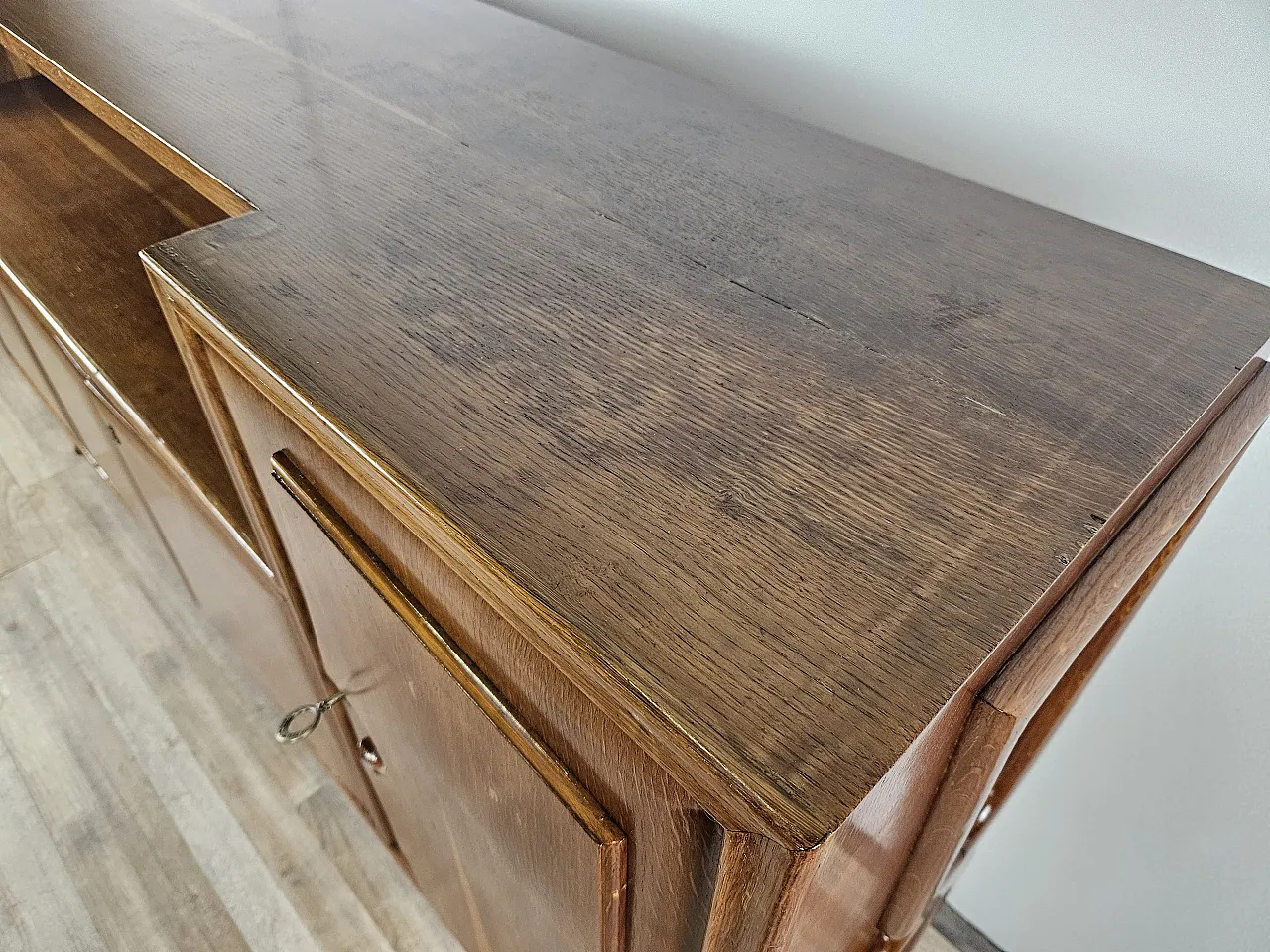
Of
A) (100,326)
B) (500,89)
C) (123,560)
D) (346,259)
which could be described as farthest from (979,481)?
(123,560)

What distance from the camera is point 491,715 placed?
369 mm

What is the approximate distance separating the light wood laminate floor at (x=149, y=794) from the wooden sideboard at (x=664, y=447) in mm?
425

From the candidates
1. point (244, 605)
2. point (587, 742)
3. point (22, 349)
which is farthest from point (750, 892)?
point (22, 349)

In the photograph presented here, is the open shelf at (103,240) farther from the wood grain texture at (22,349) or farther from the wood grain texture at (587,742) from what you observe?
the wood grain texture at (587,742)

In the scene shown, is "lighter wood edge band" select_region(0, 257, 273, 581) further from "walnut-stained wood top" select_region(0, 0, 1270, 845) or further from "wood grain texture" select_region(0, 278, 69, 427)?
"walnut-stained wood top" select_region(0, 0, 1270, 845)

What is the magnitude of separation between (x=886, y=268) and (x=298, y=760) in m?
0.95

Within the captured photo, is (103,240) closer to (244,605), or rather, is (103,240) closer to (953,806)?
(244,605)

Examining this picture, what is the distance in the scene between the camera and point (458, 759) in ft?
1.48

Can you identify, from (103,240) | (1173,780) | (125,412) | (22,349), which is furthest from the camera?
(22,349)

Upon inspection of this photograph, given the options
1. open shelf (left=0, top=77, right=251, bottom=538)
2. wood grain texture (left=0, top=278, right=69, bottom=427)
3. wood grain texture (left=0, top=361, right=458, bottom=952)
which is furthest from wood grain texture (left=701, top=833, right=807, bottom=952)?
wood grain texture (left=0, top=278, right=69, bottom=427)

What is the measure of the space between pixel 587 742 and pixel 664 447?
0.11 metres

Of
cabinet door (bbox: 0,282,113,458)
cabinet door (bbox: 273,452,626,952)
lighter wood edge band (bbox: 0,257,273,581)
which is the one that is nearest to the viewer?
cabinet door (bbox: 273,452,626,952)

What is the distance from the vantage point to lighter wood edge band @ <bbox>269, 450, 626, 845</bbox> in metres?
0.34

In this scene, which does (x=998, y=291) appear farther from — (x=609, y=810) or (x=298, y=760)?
(x=298, y=760)
